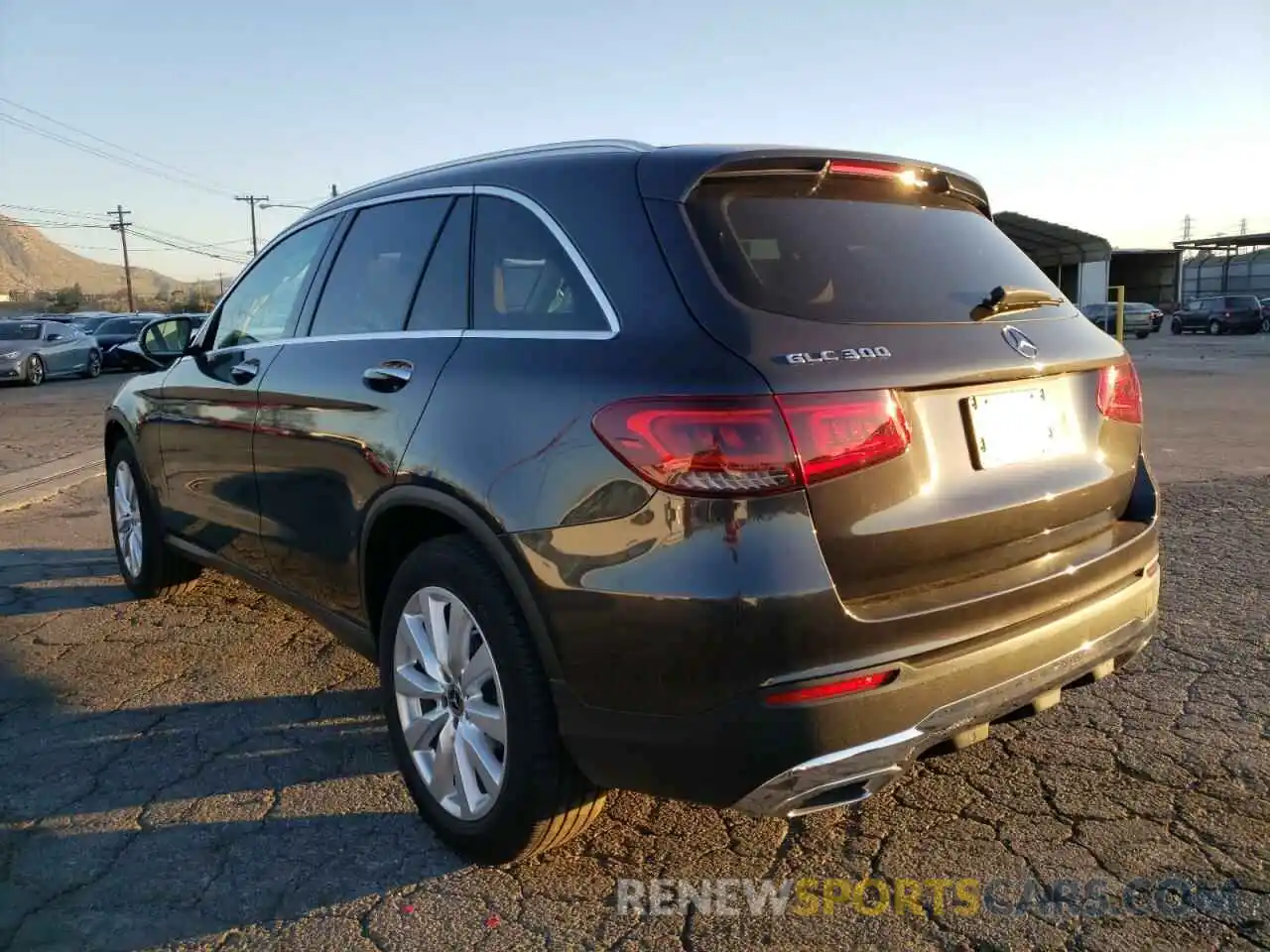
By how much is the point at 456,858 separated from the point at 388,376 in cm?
134

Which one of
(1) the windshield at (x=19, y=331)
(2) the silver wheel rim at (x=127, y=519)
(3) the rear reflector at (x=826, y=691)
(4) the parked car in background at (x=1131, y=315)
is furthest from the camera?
(4) the parked car in background at (x=1131, y=315)

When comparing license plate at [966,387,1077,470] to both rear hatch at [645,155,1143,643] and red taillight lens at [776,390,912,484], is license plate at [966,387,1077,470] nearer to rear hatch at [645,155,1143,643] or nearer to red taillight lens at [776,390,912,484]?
rear hatch at [645,155,1143,643]

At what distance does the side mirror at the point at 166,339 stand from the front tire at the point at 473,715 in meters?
2.58

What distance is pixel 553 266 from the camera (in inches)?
103

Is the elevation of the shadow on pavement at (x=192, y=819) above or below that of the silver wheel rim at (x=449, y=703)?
below

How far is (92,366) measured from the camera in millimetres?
24578

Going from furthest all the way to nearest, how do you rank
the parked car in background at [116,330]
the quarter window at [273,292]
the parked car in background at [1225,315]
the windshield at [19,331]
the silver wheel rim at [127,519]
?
1. the parked car in background at [1225,315]
2. the parked car in background at [116,330]
3. the windshield at [19,331]
4. the silver wheel rim at [127,519]
5. the quarter window at [273,292]

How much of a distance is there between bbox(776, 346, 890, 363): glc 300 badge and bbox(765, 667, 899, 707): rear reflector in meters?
0.67

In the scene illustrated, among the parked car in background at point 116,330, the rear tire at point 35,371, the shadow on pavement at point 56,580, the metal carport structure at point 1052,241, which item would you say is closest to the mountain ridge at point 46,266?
the parked car in background at point 116,330

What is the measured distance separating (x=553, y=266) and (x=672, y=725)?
117 centimetres

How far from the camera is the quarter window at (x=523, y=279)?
251cm

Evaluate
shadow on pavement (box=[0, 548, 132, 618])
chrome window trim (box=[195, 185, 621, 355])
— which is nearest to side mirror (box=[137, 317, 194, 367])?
chrome window trim (box=[195, 185, 621, 355])

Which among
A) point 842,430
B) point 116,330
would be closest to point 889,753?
point 842,430

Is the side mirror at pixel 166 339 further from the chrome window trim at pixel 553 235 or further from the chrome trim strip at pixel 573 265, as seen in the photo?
the chrome trim strip at pixel 573 265
